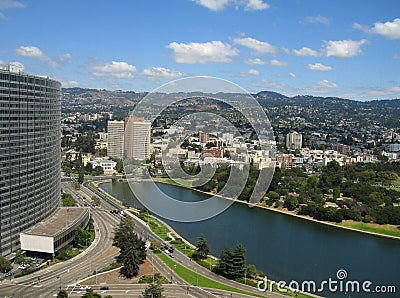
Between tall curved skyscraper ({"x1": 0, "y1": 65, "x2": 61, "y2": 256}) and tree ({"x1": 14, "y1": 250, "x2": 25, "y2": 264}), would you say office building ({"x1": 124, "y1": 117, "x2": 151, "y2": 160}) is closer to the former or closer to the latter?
tall curved skyscraper ({"x1": 0, "y1": 65, "x2": 61, "y2": 256})

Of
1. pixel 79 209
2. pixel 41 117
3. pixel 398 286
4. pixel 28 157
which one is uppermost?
pixel 41 117

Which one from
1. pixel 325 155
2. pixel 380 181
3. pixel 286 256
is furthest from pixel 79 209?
pixel 325 155

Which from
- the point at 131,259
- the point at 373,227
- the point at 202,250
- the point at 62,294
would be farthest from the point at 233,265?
the point at 373,227

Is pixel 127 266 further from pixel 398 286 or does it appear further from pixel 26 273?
pixel 398 286

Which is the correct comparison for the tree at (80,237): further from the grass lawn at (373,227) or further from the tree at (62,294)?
the grass lawn at (373,227)

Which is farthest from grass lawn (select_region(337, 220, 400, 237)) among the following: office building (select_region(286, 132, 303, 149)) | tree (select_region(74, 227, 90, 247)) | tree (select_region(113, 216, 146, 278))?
office building (select_region(286, 132, 303, 149))

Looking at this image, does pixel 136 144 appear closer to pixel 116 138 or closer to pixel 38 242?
pixel 116 138

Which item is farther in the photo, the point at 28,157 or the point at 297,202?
the point at 297,202
